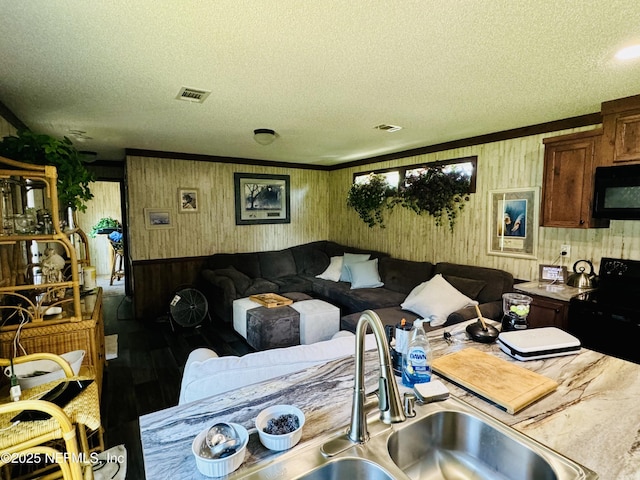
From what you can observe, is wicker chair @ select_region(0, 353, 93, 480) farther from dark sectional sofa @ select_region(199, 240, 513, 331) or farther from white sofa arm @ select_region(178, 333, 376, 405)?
dark sectional sofa @ select_region(199, 240, 513, 331)

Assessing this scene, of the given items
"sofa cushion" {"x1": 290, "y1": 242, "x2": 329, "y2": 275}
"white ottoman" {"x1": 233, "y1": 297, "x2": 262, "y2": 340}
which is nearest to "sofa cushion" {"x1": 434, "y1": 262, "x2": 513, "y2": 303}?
"white ottoman" {"x1": 233, "y1": 297, "x2": 262, "y2": 340}

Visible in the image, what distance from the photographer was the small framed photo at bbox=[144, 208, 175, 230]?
4.99 metres

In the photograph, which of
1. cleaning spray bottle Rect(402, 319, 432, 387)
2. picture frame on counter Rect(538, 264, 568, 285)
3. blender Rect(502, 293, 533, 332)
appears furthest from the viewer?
picture frame on counter Rect(538, 264, 568, 285)

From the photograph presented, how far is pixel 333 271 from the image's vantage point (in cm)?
557

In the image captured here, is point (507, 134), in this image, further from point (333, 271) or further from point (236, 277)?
point (236, 277)

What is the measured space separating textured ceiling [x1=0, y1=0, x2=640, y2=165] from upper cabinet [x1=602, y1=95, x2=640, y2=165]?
4.4 inches

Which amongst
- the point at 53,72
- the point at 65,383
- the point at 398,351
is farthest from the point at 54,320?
the point at 398,351

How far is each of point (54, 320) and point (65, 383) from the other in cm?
62

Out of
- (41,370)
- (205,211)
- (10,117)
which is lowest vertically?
(41,370)

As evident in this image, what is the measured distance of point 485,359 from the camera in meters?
1.54

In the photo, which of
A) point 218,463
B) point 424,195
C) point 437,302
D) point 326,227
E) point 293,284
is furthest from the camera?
point 326,227

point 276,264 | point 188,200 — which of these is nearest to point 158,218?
point 188,200

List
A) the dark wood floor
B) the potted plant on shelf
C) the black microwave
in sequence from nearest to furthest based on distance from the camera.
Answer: the dark wood floor
the black microwave
the potted plant on shelf

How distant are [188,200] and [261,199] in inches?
49.6
